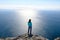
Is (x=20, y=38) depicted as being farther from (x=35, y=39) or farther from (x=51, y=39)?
(x=51, y=39)

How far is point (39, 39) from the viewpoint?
25453 mm

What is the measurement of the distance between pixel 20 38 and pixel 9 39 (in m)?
2.63

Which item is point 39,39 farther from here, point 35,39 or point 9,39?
point 9,39

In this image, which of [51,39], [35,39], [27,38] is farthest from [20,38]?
[51,39]

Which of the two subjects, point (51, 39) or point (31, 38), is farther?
point (51, 39)

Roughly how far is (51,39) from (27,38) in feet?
201

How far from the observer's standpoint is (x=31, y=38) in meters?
24.7

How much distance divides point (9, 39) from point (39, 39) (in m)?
7.00

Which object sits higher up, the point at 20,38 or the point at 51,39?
the point at 20,38

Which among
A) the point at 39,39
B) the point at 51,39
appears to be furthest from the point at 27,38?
the point at 51,39

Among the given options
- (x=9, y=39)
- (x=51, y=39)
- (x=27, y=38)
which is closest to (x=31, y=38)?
(x=27, y=38)

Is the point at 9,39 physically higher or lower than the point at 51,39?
higher

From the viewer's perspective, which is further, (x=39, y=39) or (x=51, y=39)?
(x=51, y=39)

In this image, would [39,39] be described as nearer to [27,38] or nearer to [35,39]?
[35,39]
